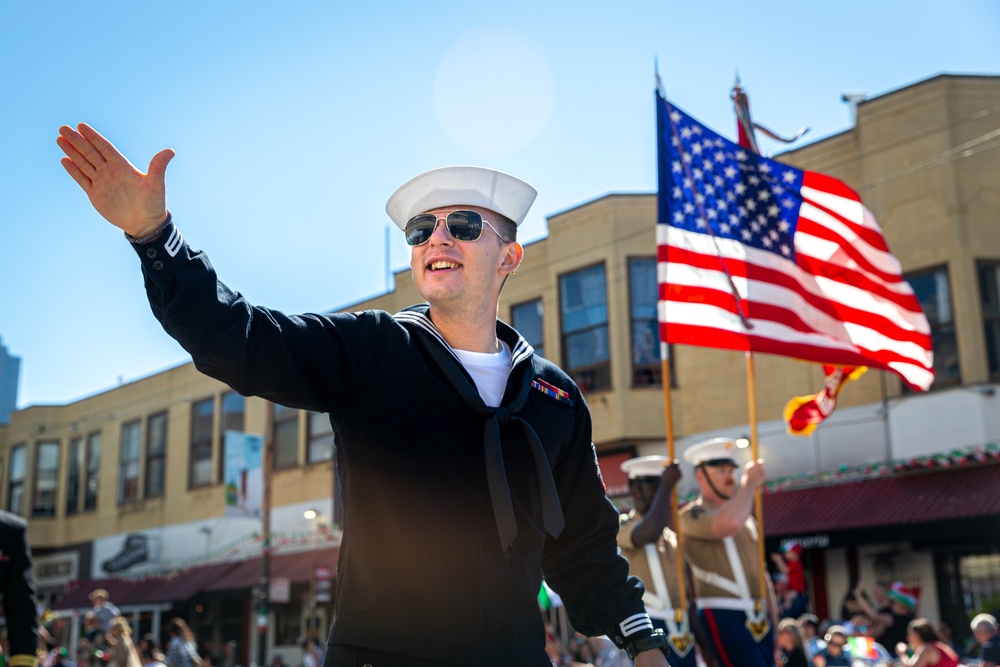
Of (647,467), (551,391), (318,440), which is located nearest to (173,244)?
(551,391)

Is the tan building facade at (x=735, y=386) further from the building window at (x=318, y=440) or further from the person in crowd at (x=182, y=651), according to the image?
the person in crowd at (x=182, y=651)

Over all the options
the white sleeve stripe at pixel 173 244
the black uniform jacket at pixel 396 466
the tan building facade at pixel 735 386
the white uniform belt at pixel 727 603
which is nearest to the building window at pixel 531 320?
the tan building facade at pixel 735 386

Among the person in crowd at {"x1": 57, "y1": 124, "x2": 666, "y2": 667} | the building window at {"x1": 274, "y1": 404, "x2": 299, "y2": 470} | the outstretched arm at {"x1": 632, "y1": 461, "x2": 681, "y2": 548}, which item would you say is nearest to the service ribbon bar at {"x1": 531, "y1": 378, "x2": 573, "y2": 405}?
the person in crowd at {"x1": 57, "y1": 124, "x2": 666, "y2": 667}

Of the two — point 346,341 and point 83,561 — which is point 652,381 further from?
point 83,561

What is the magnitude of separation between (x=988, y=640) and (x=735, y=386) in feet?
27.6

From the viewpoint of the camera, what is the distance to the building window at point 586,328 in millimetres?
20969

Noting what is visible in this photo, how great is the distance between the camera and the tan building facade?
1644 cm

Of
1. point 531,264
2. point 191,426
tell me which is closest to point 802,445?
point 531,264

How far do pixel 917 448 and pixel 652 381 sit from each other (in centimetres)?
533

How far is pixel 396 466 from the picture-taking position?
2775 mm

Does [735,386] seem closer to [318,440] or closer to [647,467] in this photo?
[647,467]

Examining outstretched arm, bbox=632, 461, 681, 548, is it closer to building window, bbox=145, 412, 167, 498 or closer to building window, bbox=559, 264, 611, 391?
building window, bbox=559, 264, 611, 391

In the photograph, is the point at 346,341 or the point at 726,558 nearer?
the point at 346,341

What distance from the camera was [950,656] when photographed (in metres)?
10.6
